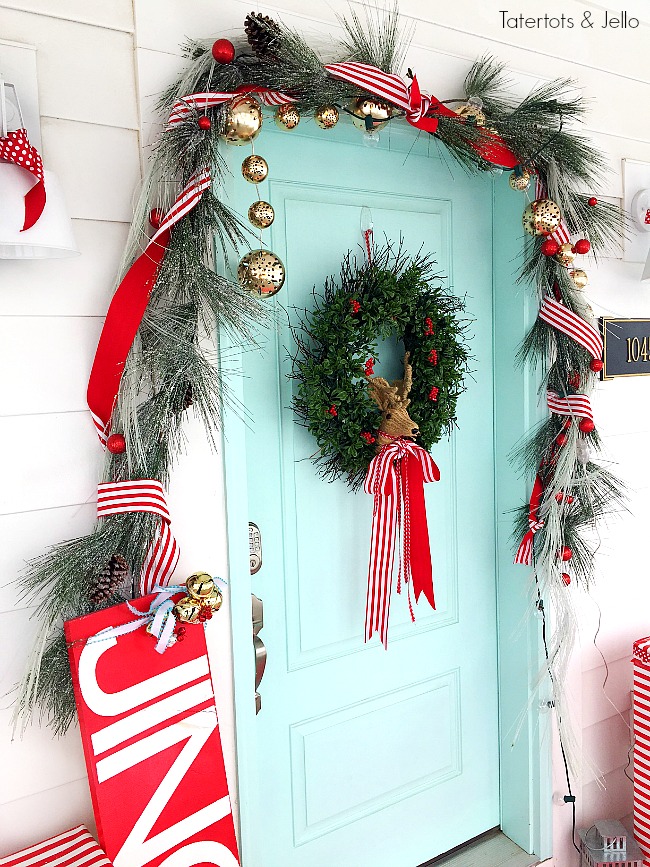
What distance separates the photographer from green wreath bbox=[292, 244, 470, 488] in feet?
4.92

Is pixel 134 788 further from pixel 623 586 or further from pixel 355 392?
pixel 623 586

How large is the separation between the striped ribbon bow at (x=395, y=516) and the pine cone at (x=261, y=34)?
2.70 feet

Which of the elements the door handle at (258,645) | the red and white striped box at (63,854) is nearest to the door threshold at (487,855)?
the door handle at (258,645)

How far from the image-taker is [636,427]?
2.05 meters

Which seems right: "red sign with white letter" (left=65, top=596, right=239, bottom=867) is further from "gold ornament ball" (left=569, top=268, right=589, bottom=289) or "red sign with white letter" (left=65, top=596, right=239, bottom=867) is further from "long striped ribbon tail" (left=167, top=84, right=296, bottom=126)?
"gold ornament ball" (left=569, top=268, right=589, bottom=289)

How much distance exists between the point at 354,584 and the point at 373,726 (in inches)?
15.2

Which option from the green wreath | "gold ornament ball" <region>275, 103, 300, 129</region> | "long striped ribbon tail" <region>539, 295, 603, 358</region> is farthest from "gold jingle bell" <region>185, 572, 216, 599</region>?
"long striped ribbon tail" <region>539, 295, 603, 358</region>

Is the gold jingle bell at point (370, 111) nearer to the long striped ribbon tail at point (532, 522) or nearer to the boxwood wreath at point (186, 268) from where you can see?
the boxwood wreath at point (186, 268)

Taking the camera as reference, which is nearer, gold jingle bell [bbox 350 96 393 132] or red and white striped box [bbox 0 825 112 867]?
red and white striped box [bbox 0 825 112 867]

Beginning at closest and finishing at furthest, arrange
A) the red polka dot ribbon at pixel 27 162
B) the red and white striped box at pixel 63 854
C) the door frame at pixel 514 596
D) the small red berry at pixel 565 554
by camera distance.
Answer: the red polka dot ribbon at pixel 27 162 → the red and white striped box at pixel 63 854 → the small red berry at pixel 565 554 → the door frame at pixel 514 596

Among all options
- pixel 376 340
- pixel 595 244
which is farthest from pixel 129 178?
pixel 595 244

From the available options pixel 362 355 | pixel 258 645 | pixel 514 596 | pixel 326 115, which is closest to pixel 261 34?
pixel 326 115

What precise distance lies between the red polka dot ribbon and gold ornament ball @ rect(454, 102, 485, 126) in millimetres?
932

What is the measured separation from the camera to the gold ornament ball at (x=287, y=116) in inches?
50.6
